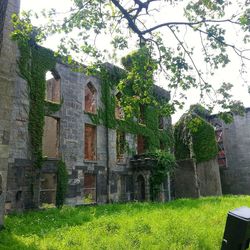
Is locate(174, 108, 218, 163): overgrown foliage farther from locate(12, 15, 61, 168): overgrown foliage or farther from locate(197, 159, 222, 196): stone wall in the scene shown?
locate(12, 15, 61, 168): overgrown foliage

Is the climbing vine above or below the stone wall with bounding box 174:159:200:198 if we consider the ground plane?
above

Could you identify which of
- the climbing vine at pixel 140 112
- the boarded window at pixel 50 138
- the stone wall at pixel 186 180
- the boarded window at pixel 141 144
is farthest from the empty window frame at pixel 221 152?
the boarded window at pixel 50 138

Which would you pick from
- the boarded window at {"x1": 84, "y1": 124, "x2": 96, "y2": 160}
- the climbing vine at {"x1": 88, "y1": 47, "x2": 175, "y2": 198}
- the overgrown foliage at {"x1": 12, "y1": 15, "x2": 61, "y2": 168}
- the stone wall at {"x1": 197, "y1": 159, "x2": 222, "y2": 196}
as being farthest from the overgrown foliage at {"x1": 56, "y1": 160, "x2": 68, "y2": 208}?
the stone wall at {"x1": 197, "y1": 159, "x2": 222, "y2": 196}

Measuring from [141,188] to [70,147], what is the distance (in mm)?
7413

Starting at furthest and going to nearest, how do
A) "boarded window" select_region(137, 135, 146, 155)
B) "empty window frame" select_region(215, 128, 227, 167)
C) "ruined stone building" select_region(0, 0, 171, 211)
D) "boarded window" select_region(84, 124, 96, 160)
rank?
"empty window frame" select_region(215, 128, 227, 167) → "boarded window" select_region(137, 135, 146, 155) → "boarded window" select_region(84, 124, 96, 160) → "ruined stone building" select_region(0, 0, 171, 211)

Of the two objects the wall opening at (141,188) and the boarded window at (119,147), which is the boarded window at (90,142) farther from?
the wall opening at (141,188)

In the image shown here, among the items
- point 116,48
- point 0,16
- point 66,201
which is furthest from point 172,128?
point 0,16

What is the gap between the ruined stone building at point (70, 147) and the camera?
437 inches

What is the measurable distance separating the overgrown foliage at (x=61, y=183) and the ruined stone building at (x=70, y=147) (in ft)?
1.20

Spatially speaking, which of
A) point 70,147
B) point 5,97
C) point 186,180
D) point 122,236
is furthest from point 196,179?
point 5,97

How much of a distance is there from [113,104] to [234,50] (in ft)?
51.3

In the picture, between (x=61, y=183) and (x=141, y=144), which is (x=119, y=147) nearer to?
(x=141, y=144)

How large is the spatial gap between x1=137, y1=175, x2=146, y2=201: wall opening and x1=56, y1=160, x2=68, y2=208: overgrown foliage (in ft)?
22.5

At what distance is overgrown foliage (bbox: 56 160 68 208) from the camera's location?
55.7 feet
